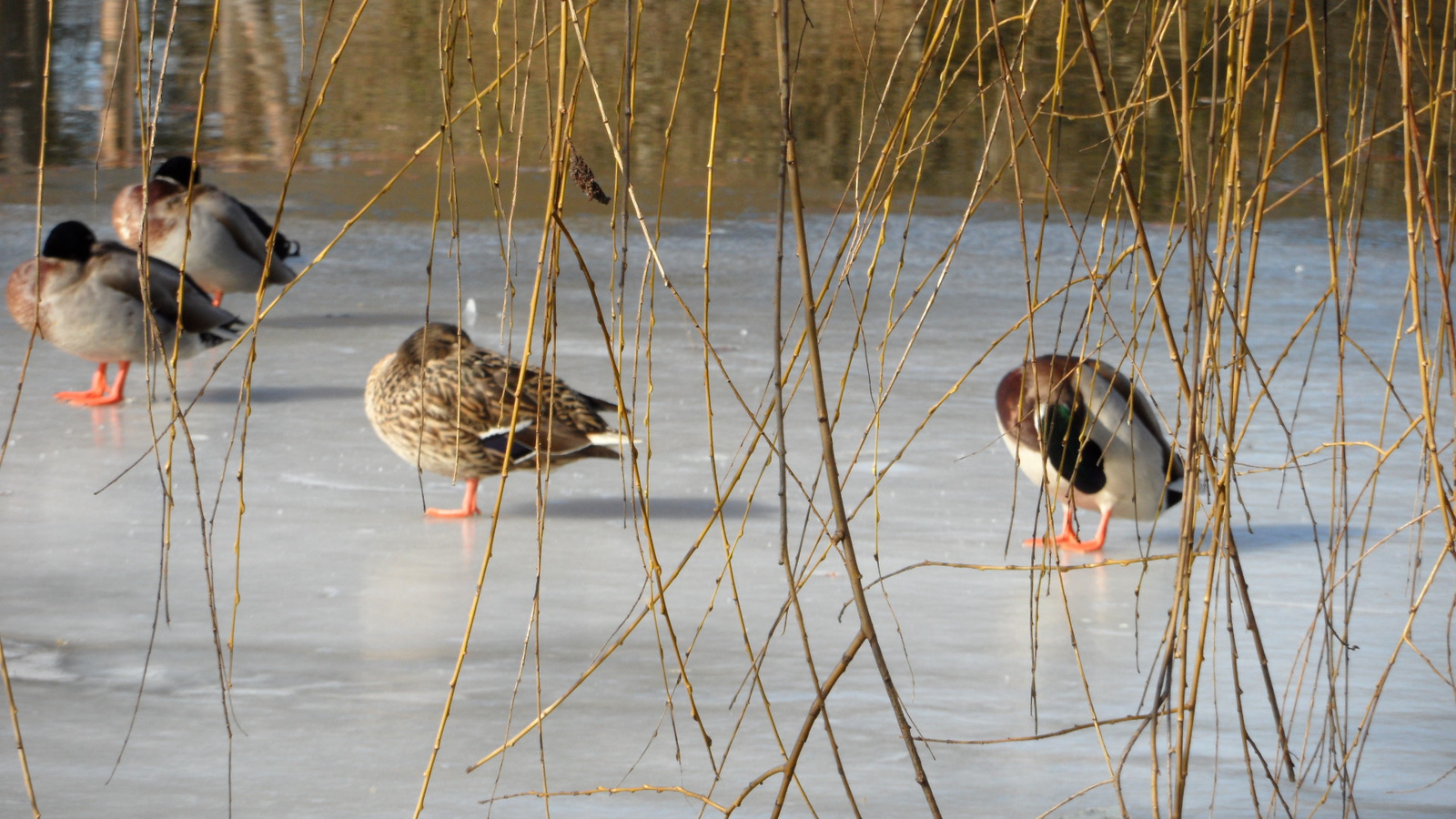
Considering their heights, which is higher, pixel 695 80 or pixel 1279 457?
pixel 695 80

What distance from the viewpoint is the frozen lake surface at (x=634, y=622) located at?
8.14 feet

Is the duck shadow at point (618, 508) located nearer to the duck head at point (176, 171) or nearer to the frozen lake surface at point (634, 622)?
the frozen lake surface at point (634, 622)

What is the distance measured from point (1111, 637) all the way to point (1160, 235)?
6851mm

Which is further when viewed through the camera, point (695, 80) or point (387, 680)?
point (695, 80)

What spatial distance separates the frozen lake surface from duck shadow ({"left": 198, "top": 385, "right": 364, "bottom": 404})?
0.02 m

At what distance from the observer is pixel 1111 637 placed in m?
3.32

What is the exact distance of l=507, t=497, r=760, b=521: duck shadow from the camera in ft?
13.8

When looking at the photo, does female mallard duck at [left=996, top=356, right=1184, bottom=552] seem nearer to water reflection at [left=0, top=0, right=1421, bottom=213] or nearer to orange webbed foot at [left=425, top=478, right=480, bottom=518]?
orange webbed foot at [left=425, top=478, right=480, bottom=518]

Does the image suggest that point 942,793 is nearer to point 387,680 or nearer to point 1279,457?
point 387,680

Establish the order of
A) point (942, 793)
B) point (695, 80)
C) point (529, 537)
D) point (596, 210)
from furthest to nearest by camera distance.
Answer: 1. point (695, 80)
2. point (596, 210)
3. point (529, 537)
4. point (942, 793)

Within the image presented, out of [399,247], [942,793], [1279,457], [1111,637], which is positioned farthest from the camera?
[399,247]

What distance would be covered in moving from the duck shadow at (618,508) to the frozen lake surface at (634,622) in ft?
0.04

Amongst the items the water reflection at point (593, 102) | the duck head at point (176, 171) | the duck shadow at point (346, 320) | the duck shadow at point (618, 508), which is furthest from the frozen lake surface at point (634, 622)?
the water reflection at point (593, 102)

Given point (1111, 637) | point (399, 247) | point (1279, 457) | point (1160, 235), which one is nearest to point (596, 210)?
point (399, 247)
